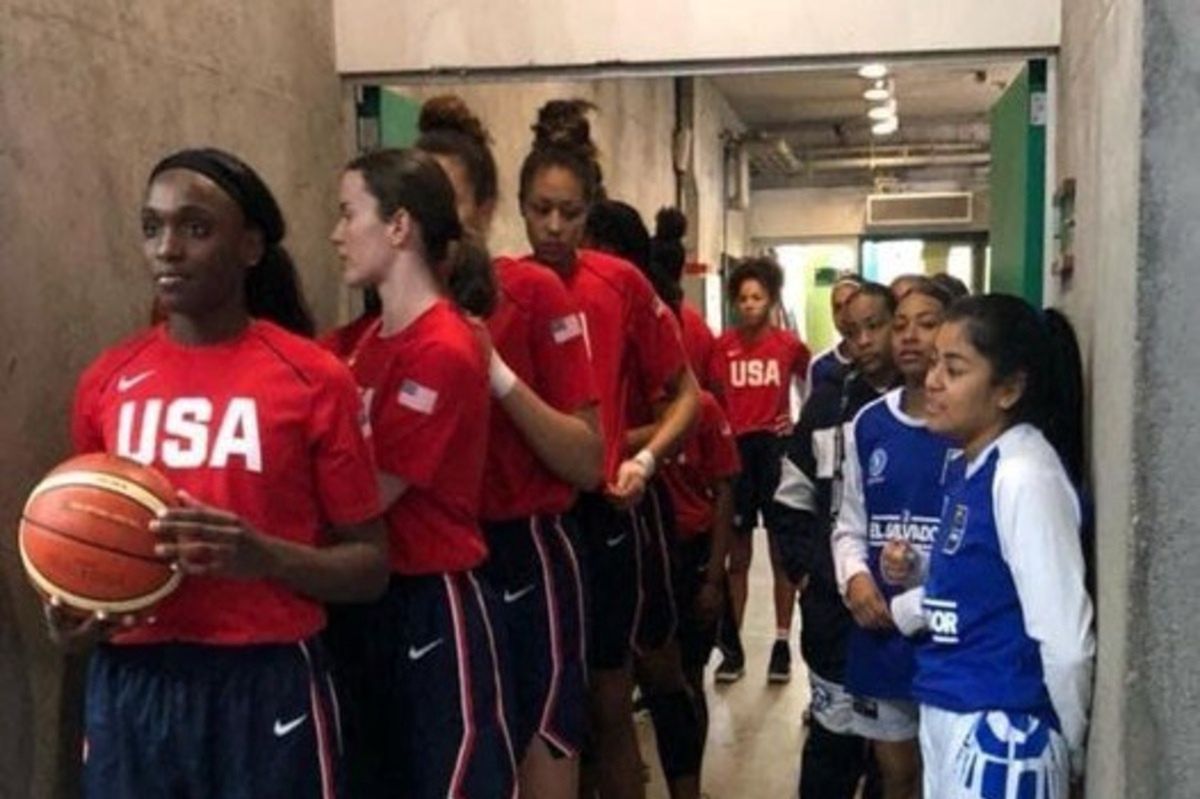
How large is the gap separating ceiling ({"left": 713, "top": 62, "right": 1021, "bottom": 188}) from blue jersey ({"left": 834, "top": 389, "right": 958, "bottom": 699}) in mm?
8089

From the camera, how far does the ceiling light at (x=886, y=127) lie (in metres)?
11.9

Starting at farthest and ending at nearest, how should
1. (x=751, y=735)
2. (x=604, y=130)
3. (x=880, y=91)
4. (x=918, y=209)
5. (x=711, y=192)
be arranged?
(x=918, y=209)
(x=711, y=192)
(x=880, y=91)
(x=604, y=130)
(x=751, y=735)

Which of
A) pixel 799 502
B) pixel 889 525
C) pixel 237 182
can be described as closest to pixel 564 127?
pixel 799 502

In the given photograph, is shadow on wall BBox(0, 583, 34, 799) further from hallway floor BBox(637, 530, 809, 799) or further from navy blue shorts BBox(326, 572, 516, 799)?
hallway floor BBox(637, 530, 809, 799)

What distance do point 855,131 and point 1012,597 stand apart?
12.0 m

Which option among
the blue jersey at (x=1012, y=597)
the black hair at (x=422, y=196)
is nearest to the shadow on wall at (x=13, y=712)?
the black hair at (x=422, y=196)

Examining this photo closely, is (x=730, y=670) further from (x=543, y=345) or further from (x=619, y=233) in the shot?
(x=543, y=345)

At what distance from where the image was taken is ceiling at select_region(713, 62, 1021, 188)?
442 inches

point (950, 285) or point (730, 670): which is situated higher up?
point (950, 285)

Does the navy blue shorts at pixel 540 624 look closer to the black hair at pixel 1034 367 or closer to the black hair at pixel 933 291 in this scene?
the black hair at pixel 1034 367

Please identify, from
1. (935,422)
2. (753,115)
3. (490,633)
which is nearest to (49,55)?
(490,633)

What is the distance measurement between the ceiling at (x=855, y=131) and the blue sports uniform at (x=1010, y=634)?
28.5ft

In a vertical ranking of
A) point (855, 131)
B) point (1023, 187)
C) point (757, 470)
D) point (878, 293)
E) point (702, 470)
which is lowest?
point (757, 470)

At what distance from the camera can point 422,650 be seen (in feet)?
7.11
